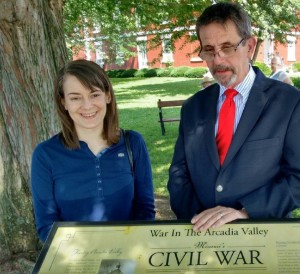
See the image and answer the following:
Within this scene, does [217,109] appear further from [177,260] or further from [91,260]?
[91,260]

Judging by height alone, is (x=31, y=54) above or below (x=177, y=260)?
above

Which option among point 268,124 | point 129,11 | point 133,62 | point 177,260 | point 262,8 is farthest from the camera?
point 133,62

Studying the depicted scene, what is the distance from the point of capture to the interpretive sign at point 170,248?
187 centimetres

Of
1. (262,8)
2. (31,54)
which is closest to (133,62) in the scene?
(262,8)

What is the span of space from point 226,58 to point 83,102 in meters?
0.81

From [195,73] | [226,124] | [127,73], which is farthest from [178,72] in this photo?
[226,124]

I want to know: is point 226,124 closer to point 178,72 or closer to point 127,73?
point 178,72

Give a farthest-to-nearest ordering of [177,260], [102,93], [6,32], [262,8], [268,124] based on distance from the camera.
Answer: [262,8] → [6,32] → [102,93] → [268,124] → [177,260]

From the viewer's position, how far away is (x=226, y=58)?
2.32 meters

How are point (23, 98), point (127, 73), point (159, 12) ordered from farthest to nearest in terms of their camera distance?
point (127, 73) < point (159, 12) < point (23, 98)

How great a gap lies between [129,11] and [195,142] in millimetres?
6089

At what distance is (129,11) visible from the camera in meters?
8.02

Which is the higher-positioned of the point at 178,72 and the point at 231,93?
the point at 231,93

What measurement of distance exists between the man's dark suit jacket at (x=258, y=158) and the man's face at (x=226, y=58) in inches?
5.2
